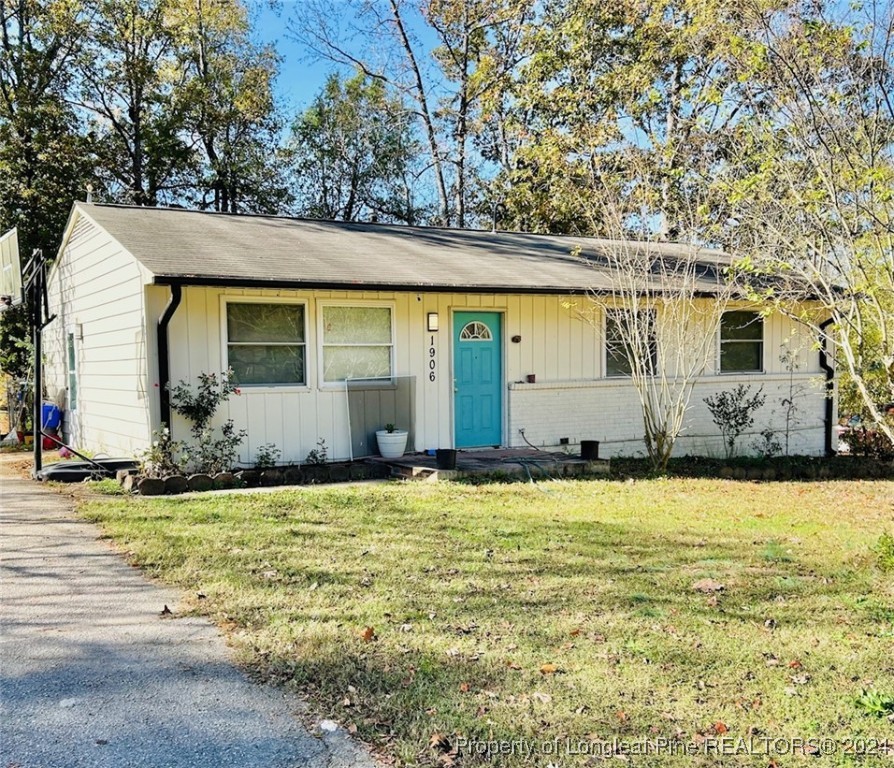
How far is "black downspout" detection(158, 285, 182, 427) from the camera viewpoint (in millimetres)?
8844

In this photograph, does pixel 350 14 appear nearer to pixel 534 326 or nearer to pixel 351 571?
pixel 534 326

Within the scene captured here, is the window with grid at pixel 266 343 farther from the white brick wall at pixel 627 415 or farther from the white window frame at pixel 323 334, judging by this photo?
the white brick wall at pixel 627 415

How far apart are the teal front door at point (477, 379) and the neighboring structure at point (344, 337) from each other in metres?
0.02

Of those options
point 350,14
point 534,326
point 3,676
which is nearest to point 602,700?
point 3,676

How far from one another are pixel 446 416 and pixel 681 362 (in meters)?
3.29

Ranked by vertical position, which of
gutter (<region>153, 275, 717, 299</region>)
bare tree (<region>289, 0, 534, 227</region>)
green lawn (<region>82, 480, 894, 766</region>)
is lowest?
green lawn (<region>82, 480, 894, 766</region>)

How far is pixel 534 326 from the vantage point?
1152 centimetres

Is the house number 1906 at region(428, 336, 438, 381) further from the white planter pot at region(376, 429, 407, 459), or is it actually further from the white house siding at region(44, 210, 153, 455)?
the white house siding at region(44, 210, 153, 455)

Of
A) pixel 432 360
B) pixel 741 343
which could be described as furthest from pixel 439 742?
pixel 741 343

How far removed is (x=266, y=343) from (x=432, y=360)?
2.33 meters

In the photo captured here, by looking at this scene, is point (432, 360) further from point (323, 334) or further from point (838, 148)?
point (838, 148)

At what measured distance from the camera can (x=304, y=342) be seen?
10.0 m

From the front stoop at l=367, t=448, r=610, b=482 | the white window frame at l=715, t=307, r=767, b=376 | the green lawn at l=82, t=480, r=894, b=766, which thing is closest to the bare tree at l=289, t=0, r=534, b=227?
the white window frame at l=715, t=307, r=767, b=376

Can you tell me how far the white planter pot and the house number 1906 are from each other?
3.44 ft
